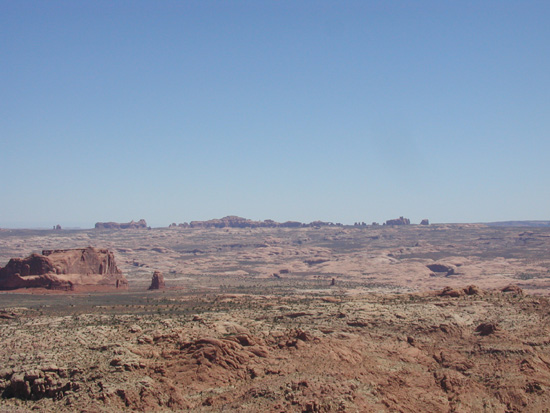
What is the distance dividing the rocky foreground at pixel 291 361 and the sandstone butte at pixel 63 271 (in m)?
31.5

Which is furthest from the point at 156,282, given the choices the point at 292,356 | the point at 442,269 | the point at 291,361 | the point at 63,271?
the point at 442,269

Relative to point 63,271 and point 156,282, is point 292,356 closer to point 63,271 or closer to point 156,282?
point 156,282

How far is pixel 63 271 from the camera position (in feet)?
249

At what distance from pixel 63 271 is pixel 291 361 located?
56.8 m

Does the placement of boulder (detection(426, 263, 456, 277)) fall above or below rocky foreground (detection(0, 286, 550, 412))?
below

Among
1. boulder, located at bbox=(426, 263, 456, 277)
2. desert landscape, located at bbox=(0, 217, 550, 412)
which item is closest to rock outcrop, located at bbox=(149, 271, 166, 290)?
desert landscape, located at bbox=(0, 217, 550, 412)

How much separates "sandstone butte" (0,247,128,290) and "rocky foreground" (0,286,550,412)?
31.5m

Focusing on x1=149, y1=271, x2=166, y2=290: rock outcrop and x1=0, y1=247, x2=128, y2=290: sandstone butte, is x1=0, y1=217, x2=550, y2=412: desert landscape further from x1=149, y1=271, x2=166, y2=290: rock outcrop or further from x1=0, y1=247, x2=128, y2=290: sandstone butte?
x1=149, y1=271, x2=166, y2=290: rock outcrop

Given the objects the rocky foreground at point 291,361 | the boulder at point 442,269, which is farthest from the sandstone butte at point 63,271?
the boulder at point 442,269

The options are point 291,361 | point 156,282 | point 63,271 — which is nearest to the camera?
point 291,361

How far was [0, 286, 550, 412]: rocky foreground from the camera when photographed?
2480cm

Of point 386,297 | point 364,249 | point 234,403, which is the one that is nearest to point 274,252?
point 364,249

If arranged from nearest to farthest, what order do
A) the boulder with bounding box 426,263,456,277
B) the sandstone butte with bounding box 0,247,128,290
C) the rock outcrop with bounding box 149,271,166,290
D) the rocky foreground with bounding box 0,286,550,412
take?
the rocky foreground with bounding box 0,286,550,412 < the sandstone butte with bounding box 0,247,128,290 < the rock outcrop with bounding box 149,271,166,290 < the boulder with bounding box 426,263,456,277

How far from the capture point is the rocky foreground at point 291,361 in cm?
2480
